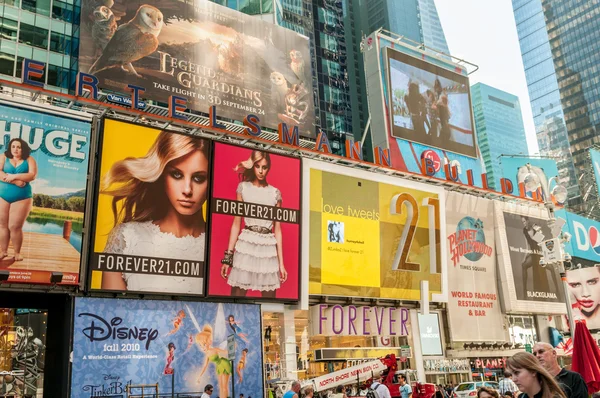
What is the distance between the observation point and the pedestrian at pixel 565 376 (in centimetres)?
615

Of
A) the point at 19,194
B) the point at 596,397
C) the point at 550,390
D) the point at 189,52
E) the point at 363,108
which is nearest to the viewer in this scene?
the point at 550,390

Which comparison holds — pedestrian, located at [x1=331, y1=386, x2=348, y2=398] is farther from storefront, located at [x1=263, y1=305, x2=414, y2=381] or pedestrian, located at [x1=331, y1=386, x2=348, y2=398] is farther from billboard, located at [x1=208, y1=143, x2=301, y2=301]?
billboard, located at [x1=208, y1=143, x2=301, y2=301]

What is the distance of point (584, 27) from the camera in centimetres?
14588

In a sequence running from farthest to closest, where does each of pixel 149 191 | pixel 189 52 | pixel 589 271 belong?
1. pixel 589 271
2. pixel 189 52
3. pixel 149 191

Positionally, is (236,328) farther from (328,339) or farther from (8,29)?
(8,29)

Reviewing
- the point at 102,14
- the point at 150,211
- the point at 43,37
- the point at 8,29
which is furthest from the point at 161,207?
the point at 43,37

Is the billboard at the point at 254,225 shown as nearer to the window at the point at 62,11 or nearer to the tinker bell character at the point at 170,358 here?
the tinker bell character at the point at 170,358

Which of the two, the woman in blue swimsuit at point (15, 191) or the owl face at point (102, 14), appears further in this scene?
the owl face at point (102, 14)

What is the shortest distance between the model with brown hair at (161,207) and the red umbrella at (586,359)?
18372 mm

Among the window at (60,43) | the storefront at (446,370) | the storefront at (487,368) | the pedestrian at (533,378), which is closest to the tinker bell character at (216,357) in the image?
the storefront at (446,370)

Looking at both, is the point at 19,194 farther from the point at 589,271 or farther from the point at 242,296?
the point at 589,271

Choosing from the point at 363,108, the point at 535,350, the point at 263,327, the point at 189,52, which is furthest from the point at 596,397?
the point at 363,108

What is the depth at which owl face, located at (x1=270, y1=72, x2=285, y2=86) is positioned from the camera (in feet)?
134

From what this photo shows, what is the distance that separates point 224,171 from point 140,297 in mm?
6967
